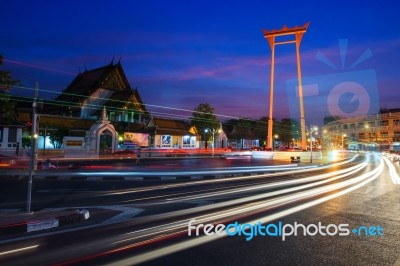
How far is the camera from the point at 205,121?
57.2 m

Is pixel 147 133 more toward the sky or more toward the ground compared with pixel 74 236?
more toward the sky

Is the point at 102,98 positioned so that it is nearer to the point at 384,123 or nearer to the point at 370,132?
the point at 384,123

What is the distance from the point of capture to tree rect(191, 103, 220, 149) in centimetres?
5722

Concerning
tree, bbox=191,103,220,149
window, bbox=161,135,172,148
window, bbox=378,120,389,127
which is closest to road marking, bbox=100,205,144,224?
window, bbox=161,135,172,148

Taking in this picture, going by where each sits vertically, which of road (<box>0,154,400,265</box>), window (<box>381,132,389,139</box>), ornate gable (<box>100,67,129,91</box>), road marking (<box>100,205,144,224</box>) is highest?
ornate gable (<box>100,67,129,91</box>)

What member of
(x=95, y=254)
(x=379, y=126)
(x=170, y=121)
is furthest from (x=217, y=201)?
(x=379, y=126)

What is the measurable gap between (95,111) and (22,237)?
42.4 metres

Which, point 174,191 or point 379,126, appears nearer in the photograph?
point 174,191

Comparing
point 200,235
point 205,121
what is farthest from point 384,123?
point 200,235

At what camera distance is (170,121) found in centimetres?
5431

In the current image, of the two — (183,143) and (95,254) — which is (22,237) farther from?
(183,143)

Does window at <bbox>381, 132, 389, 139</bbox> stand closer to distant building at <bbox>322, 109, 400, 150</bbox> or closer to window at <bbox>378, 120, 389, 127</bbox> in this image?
distant building at <bbox>322, 109, 400, 150</bbox>

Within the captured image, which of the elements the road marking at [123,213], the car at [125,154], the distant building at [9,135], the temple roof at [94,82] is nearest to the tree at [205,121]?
the temple roof at [94,82]

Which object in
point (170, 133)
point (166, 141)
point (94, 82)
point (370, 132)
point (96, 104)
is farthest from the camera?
point (370, 132)
